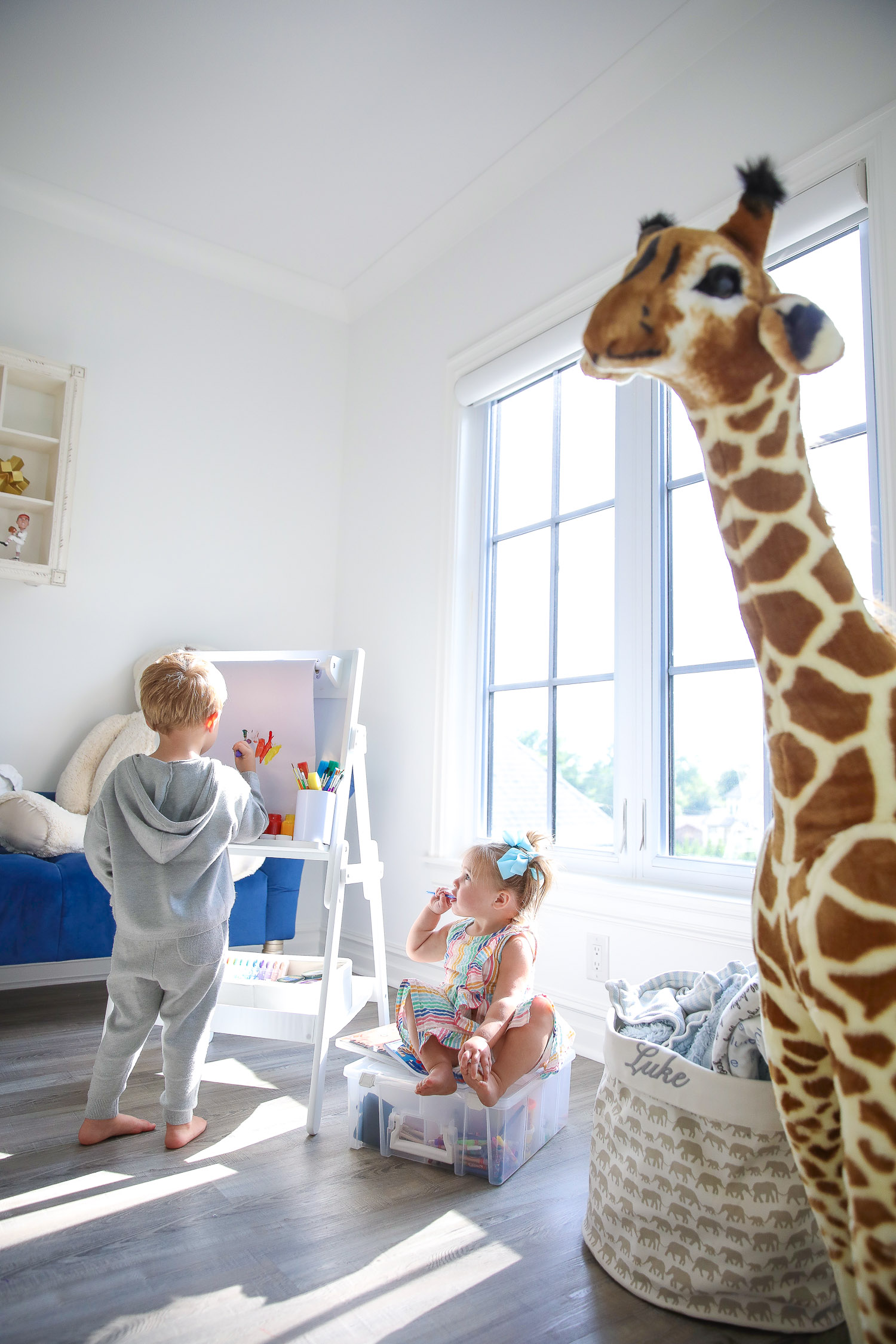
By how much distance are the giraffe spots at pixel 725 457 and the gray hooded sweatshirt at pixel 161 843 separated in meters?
1.14

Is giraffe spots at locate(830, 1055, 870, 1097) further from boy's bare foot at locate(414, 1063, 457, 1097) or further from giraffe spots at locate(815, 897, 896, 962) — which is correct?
boy's bare foot at locate(414, 1063, 457, 1097)

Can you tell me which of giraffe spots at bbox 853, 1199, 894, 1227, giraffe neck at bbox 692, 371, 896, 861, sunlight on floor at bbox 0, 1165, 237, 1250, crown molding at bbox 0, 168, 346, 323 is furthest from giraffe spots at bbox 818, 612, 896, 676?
crown molding at bbox 0, 168, 346, 323

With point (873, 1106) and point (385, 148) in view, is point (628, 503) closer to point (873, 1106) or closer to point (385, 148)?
point (385, 148)

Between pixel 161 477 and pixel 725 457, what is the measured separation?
2.79m

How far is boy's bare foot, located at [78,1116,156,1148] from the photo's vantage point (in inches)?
59.9

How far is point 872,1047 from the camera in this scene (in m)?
0.73

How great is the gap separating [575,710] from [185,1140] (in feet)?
4.83

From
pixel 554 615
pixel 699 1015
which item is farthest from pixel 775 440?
pixel 554 615

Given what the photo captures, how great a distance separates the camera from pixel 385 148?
2.69 meters

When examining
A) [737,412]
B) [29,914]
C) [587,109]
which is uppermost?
[587,109]

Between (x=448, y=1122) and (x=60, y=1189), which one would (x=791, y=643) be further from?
(x=60, y=1189)

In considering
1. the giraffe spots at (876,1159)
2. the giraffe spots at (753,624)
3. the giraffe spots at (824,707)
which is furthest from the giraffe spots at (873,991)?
the giraffe spots at (753,624)

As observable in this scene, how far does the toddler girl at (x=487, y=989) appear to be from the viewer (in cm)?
→ 144

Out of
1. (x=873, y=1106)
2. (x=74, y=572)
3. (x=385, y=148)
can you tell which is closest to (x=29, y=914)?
(x=74, y=572)
